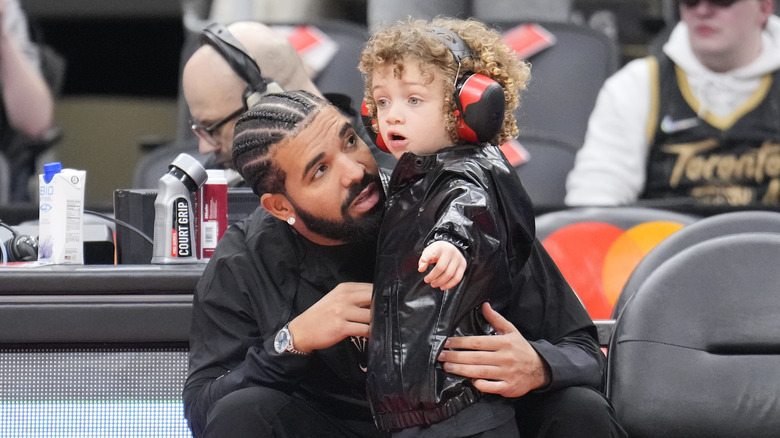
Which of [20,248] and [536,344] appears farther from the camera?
[20,248]

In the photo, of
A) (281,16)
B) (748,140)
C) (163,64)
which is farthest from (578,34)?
(163,64)

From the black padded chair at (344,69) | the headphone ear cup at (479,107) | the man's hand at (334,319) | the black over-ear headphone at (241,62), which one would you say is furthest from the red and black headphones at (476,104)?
the black padded chair at (344,69)

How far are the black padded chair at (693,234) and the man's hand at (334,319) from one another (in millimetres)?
485

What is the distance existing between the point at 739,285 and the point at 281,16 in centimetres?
264

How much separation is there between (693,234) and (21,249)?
1.29m

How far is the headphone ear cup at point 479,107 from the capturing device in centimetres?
146

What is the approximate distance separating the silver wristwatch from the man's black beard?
16 cm

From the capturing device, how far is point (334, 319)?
60.0 inches

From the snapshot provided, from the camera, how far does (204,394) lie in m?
1.59

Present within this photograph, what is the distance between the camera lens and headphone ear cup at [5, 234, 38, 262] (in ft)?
6.70

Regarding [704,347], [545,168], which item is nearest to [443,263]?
[704,347]

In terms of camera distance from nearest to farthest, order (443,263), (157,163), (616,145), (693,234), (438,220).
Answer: (443,263) < (438,220) < (693,234) < (157,163) < (616,145)

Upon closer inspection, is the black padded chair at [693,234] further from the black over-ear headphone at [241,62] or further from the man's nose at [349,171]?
the black over-ear headphone at [241,62]

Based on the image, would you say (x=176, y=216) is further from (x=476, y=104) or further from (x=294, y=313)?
(x=476, y=104)
